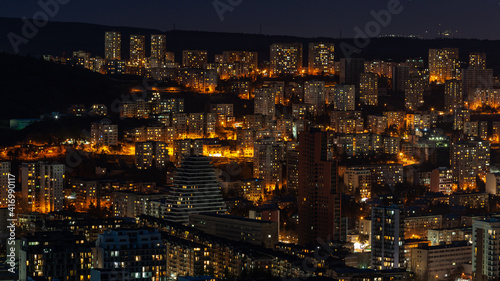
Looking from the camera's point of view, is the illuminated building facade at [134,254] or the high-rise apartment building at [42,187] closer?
the illuminated building facade at [134,254]

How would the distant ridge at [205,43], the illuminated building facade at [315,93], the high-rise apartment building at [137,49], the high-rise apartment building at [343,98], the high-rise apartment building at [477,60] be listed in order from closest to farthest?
the high-rise apartment building at [343,98] → the illuminated building facade at [315,93] → the high-rise apartment building at [137,49] → the high-rise apartment building at [477,60] → the distant ridge at [205,43]

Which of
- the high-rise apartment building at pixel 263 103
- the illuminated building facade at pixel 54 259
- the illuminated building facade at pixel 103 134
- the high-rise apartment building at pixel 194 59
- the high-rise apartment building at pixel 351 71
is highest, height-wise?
the high-rise apartment building at pixel 194 59

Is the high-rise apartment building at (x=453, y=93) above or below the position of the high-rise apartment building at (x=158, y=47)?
below

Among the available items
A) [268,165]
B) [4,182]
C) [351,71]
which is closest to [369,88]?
[351,71]

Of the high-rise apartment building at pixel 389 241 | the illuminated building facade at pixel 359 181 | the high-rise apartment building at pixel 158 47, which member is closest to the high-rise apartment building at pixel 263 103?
the illuminated building facade at pixel 359 181

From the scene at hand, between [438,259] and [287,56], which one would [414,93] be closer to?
[287,56]

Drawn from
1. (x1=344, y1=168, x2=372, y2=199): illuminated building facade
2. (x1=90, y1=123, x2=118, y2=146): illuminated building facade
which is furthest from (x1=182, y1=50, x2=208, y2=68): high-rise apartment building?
(x1=344, y1=168, x2=372, y2=199): illuminated building facade

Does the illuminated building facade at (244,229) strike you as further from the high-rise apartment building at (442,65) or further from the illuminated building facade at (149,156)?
the high-rise apartment building at (442,65)

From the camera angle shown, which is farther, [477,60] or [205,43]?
[205,43]

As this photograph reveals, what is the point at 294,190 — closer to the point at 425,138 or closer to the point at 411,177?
the point at 411,177

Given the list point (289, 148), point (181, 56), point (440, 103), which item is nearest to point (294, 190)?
point (289, 148)
